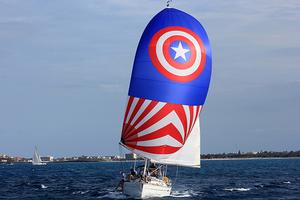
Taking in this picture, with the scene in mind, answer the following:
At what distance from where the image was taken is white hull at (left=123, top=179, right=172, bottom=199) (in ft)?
136

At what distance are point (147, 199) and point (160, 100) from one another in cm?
640

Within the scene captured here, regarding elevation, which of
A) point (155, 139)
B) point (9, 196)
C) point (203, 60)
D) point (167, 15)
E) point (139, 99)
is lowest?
point (9, 196)

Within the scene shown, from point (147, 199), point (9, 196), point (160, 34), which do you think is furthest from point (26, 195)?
point (160, 34)

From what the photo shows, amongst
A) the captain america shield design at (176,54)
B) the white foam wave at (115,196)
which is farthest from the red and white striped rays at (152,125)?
the white foam wave at (115,196)

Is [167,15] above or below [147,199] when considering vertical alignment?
above

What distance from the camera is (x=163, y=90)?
41906 mm

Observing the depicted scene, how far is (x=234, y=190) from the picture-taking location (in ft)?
178

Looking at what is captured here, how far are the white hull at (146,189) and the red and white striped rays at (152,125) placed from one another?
7.06 ft

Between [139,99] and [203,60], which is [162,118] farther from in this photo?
[203,60]

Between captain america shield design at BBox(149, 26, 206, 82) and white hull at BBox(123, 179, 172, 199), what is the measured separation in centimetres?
699

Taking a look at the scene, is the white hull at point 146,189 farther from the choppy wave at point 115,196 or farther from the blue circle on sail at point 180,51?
the blue circle on sail at point 180,51

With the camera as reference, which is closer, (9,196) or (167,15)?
(167,15)

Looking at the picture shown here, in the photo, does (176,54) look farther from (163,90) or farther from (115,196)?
(115,196)

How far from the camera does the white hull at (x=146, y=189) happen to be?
41562 mm
